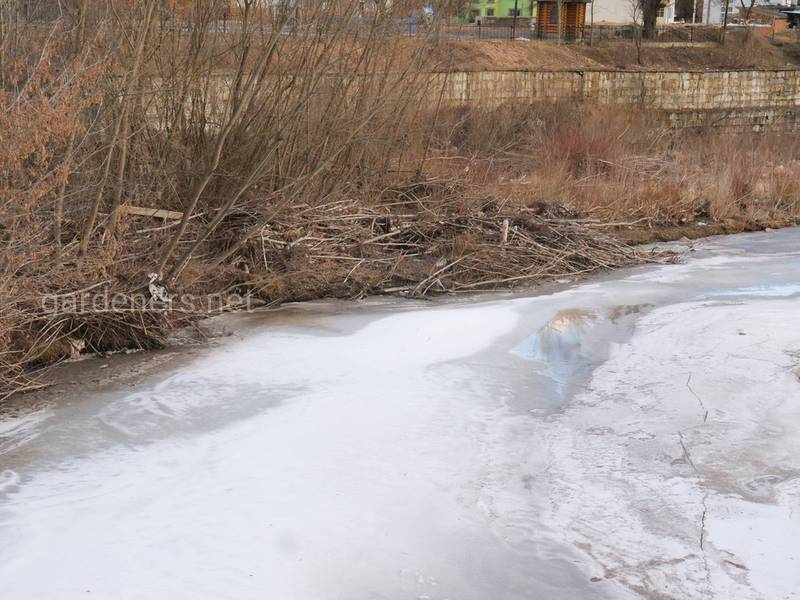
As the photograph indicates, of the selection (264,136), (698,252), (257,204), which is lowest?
(698,252)

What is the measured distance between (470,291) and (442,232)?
1301 mm

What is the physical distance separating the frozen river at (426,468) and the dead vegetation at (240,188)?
36.6 inches

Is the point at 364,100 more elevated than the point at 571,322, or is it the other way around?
the point at 364,100

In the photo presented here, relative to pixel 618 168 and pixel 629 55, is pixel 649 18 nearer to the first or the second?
pixel 629 55

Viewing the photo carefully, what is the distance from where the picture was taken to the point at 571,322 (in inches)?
344

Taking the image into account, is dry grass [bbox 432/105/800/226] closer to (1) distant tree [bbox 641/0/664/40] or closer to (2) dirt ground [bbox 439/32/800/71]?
(2) dirt ground [bbox 439/32/800/71]

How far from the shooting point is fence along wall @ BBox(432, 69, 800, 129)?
85.3 feet

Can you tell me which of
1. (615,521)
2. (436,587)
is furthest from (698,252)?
(436,587)

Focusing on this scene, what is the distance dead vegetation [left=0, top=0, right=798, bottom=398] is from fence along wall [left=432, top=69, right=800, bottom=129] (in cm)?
1127

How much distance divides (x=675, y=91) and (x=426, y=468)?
2779 centimetres

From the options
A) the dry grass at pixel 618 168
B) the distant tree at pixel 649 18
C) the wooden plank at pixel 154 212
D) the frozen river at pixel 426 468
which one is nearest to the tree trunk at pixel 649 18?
the distant tree at pixel 649 18

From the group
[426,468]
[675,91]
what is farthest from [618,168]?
[675,91]

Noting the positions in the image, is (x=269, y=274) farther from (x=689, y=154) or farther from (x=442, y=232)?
(x=689, y=154)

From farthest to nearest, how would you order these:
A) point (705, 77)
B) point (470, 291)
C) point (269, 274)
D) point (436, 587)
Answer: point (705, 77), point (470, 291), point (269, 274), point (436, 587)
